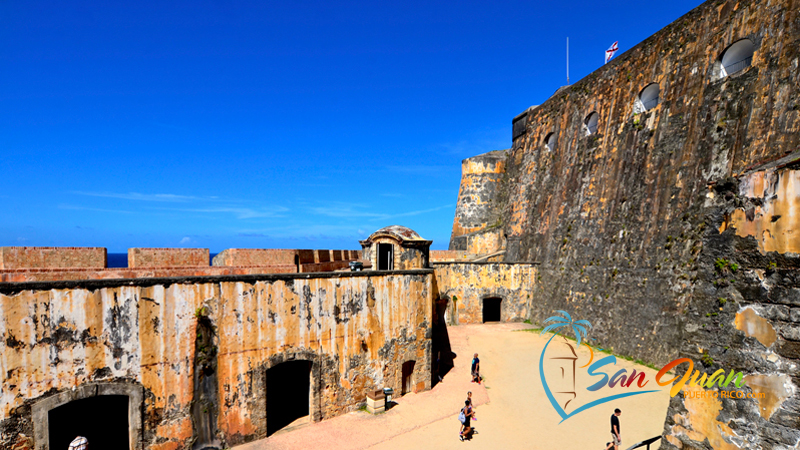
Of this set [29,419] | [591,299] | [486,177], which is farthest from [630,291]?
[29,419]

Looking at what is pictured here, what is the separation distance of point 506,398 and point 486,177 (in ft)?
63.8

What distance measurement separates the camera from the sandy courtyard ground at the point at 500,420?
953 centimetres

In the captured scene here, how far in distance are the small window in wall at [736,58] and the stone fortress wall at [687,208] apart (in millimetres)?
56

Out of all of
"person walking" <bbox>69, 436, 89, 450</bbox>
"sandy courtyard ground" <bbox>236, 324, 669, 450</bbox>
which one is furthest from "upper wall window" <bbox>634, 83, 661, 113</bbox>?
"person walking" <bbox>69, 436, 89, 450</bbox>

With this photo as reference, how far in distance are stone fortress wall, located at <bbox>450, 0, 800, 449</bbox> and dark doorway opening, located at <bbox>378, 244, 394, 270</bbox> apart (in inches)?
351

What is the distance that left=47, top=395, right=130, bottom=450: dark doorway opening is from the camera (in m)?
9.44

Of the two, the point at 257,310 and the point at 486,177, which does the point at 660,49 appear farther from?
the point at 257,310

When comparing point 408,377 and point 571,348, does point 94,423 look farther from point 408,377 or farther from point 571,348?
point 571,348

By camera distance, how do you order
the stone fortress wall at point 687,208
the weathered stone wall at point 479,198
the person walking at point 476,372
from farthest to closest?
the weathered stone wall at point 479,198
the person walking at point 476,372
the stone fortress wall at point 687,208

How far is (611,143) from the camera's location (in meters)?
18.2

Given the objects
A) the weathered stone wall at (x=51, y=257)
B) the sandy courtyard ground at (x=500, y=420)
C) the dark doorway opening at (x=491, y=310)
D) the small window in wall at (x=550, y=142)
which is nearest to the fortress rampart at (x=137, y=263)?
the weathered stone wall at (x=51, y=257)

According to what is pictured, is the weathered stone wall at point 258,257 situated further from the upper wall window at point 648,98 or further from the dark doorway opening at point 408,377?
the upper wall window at point 648,98

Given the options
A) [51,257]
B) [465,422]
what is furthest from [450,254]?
[51,257]

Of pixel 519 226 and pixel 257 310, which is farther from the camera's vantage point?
pixel 519 226
